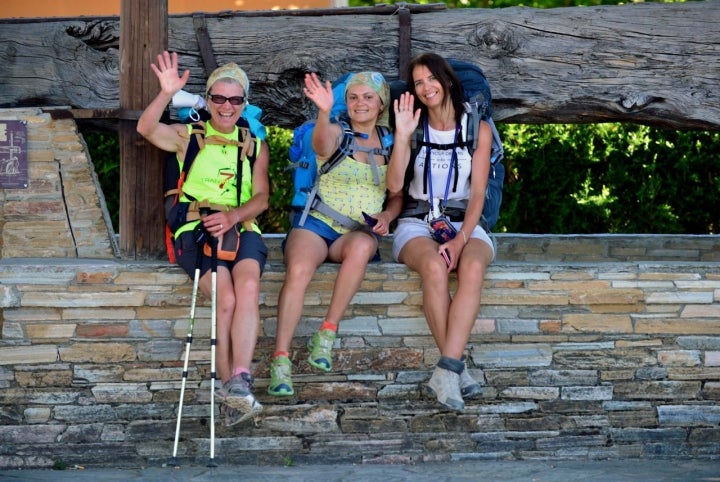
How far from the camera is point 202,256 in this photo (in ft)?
21.5

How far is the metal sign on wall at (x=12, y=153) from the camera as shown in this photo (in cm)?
679

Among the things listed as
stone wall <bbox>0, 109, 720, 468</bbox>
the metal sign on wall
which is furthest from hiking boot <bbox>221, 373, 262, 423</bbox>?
the metal sign on wall

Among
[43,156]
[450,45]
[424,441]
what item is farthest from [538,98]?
[43,156]

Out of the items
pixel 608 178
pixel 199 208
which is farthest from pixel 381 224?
pixel 608 178

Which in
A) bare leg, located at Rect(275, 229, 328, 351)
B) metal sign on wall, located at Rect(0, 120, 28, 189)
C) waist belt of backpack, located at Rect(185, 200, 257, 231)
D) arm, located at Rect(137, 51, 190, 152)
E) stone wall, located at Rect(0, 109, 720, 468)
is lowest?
stone wall, located at Rect(0, 109, 720, 468)

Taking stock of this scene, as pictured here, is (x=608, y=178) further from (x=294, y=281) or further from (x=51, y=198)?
(x=51, y=198)

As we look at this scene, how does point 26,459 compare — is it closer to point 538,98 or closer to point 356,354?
point 356,354

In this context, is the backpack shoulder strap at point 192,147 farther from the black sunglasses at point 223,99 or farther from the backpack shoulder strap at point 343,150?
the backpack shoulder strap at point 343,150

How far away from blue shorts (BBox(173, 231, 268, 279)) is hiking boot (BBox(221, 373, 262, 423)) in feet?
1.89

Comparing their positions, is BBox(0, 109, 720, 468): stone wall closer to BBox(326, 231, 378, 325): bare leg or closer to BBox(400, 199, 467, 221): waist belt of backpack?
BBox(326, 231, 378, 325): bare leg

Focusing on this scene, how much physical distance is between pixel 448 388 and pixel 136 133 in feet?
6.68

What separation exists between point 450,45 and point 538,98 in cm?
57

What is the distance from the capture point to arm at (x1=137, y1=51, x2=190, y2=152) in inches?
255

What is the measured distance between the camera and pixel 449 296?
666 cm
